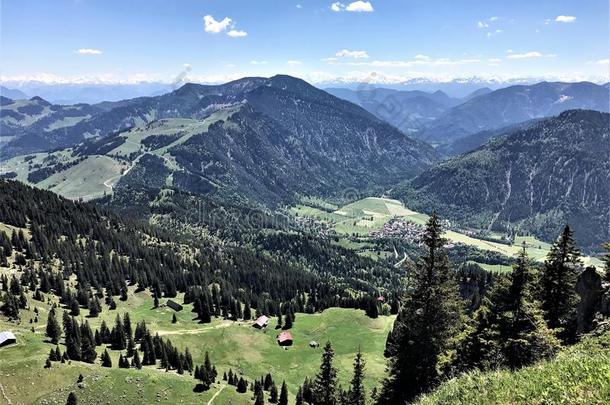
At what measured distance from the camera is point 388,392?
46469 millimetres

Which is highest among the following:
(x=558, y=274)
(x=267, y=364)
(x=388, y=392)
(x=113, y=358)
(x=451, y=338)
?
(x=558, y=274)

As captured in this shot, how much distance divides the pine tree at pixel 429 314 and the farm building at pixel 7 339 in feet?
383

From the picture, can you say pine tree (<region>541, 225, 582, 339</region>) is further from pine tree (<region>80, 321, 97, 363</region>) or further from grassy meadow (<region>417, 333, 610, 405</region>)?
pine tree (<region>80, 321, 97, 363</region>)

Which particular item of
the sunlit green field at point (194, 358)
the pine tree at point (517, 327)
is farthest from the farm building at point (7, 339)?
the pine tree at point (517, 327)

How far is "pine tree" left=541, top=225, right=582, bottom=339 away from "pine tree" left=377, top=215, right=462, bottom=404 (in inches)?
635

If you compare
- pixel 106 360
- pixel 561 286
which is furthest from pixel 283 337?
pixel 561 286

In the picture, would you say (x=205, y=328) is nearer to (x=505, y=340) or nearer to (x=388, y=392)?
(x=388, y=392)

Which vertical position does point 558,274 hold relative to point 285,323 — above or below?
above

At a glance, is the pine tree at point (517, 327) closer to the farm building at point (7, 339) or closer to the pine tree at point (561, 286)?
the pine tree at point (561, 286)

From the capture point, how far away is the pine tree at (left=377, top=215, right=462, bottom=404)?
41594mm

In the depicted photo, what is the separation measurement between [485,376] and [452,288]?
1863 cm

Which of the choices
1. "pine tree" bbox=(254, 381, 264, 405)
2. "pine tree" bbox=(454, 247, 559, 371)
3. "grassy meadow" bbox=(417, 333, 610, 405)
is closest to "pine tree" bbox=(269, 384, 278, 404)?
"pine tree" bbox=(254, 381, 264, 405)

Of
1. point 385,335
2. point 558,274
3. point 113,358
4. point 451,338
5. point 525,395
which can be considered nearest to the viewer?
point 525,395

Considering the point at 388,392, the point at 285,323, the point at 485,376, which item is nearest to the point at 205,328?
the point at 285,323
